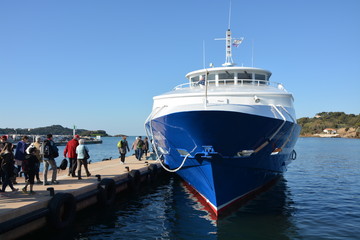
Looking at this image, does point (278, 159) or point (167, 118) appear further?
point (278, 159)

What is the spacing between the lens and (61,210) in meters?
8.49

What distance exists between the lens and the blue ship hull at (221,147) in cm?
898

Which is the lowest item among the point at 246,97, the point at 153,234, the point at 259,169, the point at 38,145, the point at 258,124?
the point at 153,234

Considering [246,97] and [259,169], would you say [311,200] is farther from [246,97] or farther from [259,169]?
[246,97]

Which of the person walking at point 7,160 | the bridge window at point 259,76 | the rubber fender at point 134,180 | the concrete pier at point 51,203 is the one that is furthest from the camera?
the bridge window at point 259,76

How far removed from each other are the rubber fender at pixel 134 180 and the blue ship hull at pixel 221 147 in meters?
3.69

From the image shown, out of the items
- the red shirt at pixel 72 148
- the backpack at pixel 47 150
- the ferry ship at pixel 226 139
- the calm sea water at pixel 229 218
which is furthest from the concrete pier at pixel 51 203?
the ferry ship at pixel 226 139

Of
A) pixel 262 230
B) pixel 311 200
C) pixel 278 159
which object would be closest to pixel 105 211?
pixel 262 230

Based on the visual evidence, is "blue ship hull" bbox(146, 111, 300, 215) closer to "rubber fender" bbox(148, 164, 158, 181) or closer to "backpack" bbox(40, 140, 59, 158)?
"backpack" bbox(40, 140, 59, 158)

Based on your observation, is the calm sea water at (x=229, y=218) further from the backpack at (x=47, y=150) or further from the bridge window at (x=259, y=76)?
the bridge window at (x=259, y=76)

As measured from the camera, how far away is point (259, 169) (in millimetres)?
11070

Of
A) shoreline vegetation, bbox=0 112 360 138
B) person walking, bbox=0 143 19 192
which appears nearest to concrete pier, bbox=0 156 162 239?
person walking, bbox=0 143 19 192

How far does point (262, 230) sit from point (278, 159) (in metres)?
4.41

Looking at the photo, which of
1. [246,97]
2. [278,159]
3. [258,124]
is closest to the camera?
[258,124]
